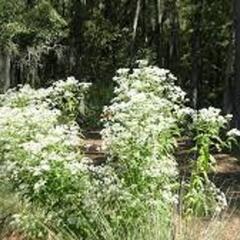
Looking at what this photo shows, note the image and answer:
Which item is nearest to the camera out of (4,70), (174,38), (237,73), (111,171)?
(111,171)

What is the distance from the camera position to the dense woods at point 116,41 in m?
22.1

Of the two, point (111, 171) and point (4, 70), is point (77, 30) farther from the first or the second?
point (111, 171)

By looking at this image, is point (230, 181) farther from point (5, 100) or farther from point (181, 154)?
point (5, 100)

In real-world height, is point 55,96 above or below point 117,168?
above

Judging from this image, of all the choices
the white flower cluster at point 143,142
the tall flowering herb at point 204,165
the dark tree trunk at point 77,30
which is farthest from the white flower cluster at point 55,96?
the dark tree trunk at point 77,30

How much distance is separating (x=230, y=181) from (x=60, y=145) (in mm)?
→ 6837

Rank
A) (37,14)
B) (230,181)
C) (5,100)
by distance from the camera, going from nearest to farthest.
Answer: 1. (5,100)
2. (230,181)
3. (37,14)

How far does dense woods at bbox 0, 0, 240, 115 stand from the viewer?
72.4ft

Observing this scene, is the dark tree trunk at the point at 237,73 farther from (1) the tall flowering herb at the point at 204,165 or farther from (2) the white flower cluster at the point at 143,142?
(2) the white flower cluster at the point at 143,142

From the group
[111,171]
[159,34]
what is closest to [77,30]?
[159,34]

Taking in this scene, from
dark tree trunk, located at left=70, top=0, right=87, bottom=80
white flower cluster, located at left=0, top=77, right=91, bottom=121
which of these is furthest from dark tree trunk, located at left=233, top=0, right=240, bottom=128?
dark tree trunk, located at left=70, top=0, right=87, bottom=80

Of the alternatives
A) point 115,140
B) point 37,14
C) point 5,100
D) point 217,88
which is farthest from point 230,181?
point 217,88

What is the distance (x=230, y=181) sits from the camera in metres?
12.0

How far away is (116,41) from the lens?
1531 inches
